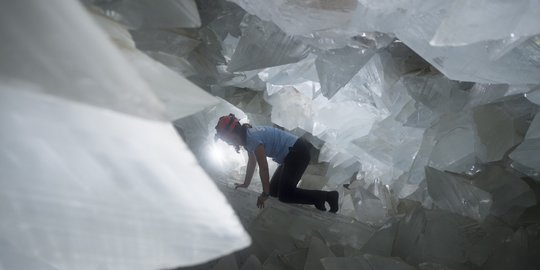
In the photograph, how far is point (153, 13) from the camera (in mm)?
843

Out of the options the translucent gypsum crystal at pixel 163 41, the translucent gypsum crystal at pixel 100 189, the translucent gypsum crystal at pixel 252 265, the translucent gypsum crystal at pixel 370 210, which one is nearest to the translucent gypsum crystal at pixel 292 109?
the translucent gypsum crystal at pixel 370 210

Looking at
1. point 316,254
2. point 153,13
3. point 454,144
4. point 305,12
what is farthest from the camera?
point 454,144

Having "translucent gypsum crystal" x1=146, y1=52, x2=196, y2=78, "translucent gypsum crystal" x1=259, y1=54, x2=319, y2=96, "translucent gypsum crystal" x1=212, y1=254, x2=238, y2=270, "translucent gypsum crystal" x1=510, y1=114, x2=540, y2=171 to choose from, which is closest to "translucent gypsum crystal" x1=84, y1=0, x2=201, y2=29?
"translucent gypsum crystal" x1=146, y1=52, x2=196, y2=78

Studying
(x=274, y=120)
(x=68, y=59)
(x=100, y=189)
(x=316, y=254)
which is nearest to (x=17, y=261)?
(x=100, y=189)

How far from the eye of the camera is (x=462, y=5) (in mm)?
945

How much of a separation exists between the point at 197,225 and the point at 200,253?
5 cm

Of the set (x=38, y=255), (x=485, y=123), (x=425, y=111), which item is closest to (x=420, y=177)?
(x=425, y=111)

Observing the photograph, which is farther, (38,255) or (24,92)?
(38,255)

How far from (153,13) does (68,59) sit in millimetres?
376

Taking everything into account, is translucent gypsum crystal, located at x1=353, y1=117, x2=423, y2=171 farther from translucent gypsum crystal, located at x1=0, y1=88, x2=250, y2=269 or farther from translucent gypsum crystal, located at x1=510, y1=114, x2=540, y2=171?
translucent gypsum crystal, located at x1=0, y1=88, x2=250, y2=269

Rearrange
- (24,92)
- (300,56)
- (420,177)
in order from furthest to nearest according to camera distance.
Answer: (420,177) < (300,56) < (24,92)

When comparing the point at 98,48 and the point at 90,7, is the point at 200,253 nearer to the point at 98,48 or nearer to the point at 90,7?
the point at 98,48

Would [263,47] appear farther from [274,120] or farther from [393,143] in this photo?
[274,120]

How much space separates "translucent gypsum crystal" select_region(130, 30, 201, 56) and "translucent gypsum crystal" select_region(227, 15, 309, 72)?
421 mm
